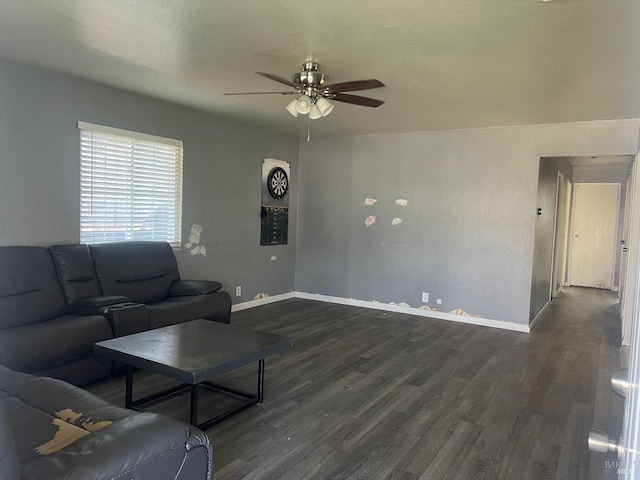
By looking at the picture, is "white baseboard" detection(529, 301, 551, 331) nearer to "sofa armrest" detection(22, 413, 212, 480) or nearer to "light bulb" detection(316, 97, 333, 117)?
"light bulb" detection(316, 97, 333, 117)

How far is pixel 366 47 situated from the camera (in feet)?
9.31

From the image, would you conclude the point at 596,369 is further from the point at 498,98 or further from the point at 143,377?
the point at 143,377

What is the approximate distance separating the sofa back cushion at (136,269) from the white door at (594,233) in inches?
309

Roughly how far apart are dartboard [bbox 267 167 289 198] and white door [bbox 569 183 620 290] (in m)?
5.99

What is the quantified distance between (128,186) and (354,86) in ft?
8.67

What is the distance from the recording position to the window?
4.01 m

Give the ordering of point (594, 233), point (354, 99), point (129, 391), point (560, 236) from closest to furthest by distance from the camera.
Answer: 1. point (129, 391)
2. point (354, 99)
3. point (560, 236)
4. point (594, 233)

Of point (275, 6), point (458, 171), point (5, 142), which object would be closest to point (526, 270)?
point (458, 171)

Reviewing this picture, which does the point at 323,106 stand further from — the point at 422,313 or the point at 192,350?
the point at 422,313

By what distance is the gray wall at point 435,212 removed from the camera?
16.8 ft

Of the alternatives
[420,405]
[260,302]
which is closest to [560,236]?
[260,302]

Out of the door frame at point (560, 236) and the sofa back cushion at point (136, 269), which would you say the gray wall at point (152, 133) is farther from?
the door frame at point (560, 236)

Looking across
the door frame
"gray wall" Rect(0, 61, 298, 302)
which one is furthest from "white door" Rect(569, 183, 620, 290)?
"gray wall" Rect(0, 61, 298, 302)

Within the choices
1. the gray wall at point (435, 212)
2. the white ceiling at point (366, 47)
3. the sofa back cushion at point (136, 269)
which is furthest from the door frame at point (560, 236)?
the sofa back cushion at point (136, 269)
